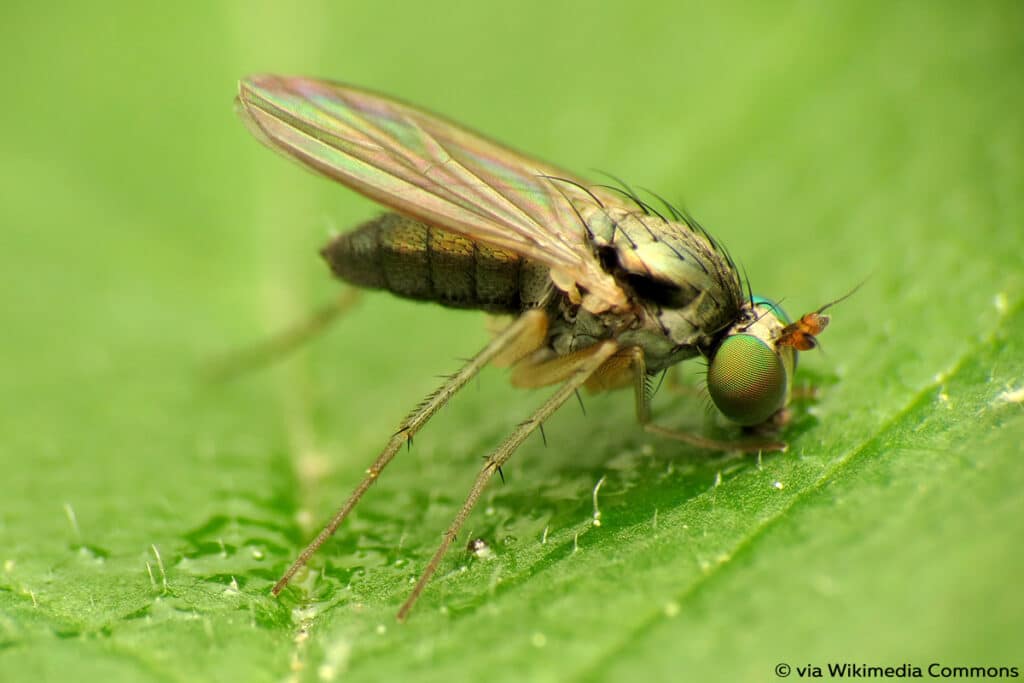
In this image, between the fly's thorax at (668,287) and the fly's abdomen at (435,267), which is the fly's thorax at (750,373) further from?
the fly's abdomen at (435,267)

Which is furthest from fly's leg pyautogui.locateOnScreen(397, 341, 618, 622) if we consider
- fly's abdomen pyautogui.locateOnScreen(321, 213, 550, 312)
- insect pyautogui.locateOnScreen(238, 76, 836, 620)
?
fly's abdomen pyautogui.locateOnScreen(321, 213, 550, 312)

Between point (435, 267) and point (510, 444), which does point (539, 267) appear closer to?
point (435, 267)

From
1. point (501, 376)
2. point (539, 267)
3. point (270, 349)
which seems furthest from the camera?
point (270, 349)

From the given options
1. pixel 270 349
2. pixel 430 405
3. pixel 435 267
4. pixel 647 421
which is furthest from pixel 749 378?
pixel 270 349

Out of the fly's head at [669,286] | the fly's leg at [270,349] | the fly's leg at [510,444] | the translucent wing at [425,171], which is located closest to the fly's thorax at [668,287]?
the fly's head at [669,286]

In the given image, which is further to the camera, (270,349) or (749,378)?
(270,349)

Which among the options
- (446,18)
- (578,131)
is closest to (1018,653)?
(578,131)
